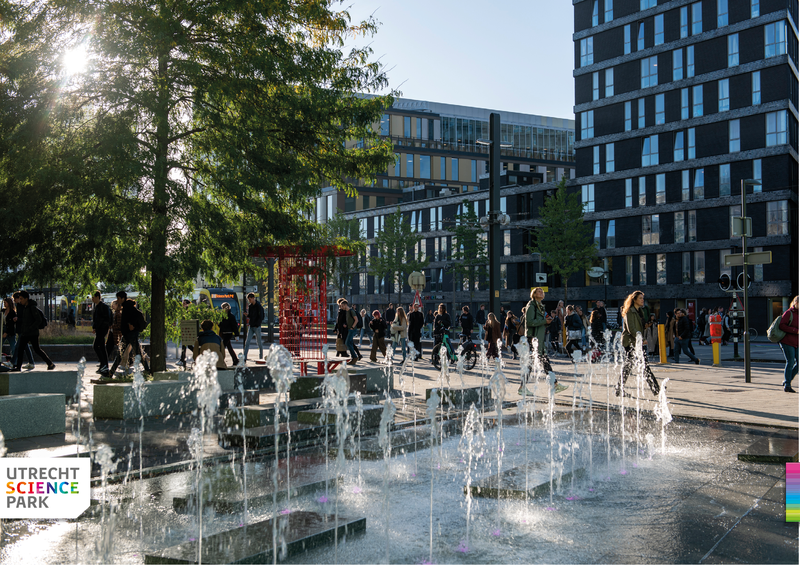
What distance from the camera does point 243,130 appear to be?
1234 centimetres

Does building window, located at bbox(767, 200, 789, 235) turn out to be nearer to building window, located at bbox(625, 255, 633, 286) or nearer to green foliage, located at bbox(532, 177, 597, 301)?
building window, located at bbox(625, 255, 633, 286)

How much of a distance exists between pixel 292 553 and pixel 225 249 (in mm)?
9566

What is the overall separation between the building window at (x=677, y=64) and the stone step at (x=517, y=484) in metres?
50.0

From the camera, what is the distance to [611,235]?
5447cm

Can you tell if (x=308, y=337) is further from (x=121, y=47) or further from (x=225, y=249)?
(x=121, y=47)

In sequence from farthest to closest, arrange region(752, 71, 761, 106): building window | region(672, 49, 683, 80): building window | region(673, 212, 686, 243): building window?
region(672, 49, 683, 80): building window
region(673, 212, 686, 243): building window
region(752, 71, 761, 106): building window

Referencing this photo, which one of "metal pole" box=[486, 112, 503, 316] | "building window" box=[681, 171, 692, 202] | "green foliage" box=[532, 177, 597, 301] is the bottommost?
"metal pole" box=[486, 112, 503, 316]

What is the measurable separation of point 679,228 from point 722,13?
14255 millimetres

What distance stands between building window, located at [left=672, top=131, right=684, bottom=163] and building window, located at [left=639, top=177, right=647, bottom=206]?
2630 mm

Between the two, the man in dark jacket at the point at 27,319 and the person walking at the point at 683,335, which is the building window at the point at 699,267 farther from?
the man in dark jacket at the point at 27,319

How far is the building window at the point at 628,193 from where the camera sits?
53.0 metres

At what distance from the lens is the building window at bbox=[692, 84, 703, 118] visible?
49062 millimetres

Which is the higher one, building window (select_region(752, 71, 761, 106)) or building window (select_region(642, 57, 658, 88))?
building window (select_region(642, 57, 658, 88))

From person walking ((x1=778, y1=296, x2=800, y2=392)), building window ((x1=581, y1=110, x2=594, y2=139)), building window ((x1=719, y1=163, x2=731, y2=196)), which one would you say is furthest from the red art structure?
building window ((x1=581, y1=110, x2=594, y2=139))
